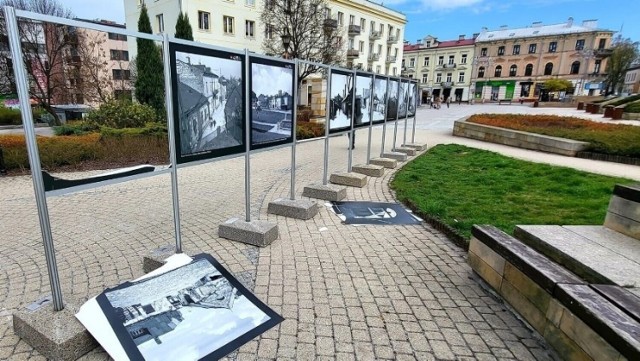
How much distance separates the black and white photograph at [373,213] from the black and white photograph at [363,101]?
1949mm

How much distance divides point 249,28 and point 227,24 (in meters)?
2.47

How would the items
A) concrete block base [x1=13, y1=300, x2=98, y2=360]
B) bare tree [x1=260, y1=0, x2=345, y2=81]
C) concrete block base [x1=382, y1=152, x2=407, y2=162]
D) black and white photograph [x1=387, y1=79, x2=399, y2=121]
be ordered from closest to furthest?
concrete block base [x1=13, y1=300, x2=98, y2=360], black and white photograph [x1=387, y1=79, x2=399, y2=121], concrete block base [x1=382, y1=152, x2=407, y2=162], bare tree [x1=260, y1=0, x2=345, y2=81]

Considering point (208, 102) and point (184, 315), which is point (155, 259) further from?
point (208, 102)

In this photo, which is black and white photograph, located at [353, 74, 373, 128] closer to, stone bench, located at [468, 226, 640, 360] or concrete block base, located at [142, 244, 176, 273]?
stone bench, located at [468, 226, 640, 360]

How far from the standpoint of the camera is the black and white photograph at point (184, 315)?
7.90 ft

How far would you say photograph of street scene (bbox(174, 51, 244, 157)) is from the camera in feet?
10.3

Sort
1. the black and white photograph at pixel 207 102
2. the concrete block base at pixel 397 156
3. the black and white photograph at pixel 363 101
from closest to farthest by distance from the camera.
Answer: the black and white photograph at pixel 207 102 → the black and white photograph at pixel 363 101 → the concrete block base at pixel 397 156

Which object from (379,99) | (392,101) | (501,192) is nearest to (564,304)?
(501,192)

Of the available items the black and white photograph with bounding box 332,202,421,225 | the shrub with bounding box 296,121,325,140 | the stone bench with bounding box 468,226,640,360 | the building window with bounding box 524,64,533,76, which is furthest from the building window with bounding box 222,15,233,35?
the building window with bounding box 524,64,533,76

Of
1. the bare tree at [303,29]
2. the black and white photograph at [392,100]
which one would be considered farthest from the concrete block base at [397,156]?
the bare tree at [303,29]

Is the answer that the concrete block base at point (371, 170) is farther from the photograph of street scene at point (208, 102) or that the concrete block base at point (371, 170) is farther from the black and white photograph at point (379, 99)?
the photograph of street scene at point (208, 102)

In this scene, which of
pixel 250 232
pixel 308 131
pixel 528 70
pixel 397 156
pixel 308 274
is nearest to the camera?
pixel 308 274

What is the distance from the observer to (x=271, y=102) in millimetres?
4316

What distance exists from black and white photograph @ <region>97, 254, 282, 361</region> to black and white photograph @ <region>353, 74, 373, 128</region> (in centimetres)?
480
